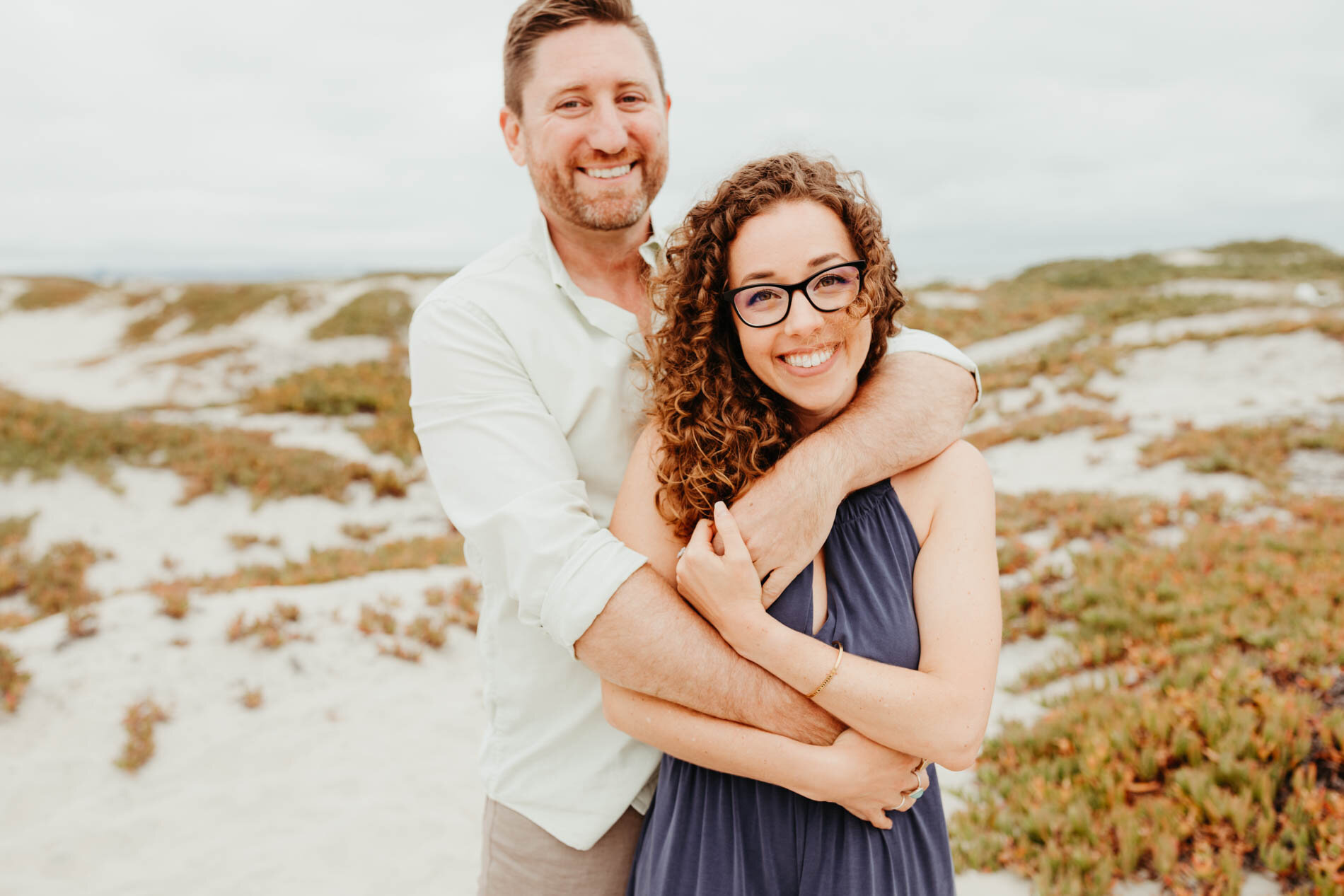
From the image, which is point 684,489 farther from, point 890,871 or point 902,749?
point 890,871

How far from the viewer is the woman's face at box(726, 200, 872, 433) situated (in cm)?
217

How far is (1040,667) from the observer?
20.5ft

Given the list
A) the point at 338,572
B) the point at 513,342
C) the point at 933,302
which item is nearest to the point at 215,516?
the point at 338,572

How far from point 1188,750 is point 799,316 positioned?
4.22 m

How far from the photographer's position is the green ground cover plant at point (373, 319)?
25.9 metres

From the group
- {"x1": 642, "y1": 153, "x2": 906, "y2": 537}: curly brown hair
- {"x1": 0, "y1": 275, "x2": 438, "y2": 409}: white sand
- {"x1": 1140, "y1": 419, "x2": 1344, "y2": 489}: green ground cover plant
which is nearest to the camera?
{"x1": 642, "y1": 153, "x2": 906, "y2": 537}: curly brown hair

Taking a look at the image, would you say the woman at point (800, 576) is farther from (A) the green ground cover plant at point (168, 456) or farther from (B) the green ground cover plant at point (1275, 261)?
(B) the green ground cover plant at point (1275, 261)

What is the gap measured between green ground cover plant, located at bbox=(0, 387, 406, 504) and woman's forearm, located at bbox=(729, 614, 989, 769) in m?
11.9

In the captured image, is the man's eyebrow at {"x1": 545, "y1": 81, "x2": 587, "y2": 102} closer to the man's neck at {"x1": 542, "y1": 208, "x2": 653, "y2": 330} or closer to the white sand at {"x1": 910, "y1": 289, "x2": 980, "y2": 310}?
the man's neck at {"x1": 542, "y1": 208, "x2": 653, "y2": 330}

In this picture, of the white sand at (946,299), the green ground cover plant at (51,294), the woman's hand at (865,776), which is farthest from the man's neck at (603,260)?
the green ground cover plant at (51,294)

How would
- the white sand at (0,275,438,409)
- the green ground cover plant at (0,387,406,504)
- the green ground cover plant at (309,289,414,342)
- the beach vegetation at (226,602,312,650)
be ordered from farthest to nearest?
the green ground cover plant at (309,289,414,342) → the white sand at (0,275,438,409) → the green ground cover plant at (0,387,406,504) → the beach vegetation at (226,602,312,650)

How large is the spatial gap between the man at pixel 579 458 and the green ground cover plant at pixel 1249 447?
387 inches

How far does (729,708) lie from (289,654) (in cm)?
682

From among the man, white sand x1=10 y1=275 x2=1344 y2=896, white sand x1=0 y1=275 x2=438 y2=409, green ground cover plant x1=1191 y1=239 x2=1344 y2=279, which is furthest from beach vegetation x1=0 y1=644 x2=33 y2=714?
green ground cover plant x1=1191 y1=239 x2=1344 y2=279
